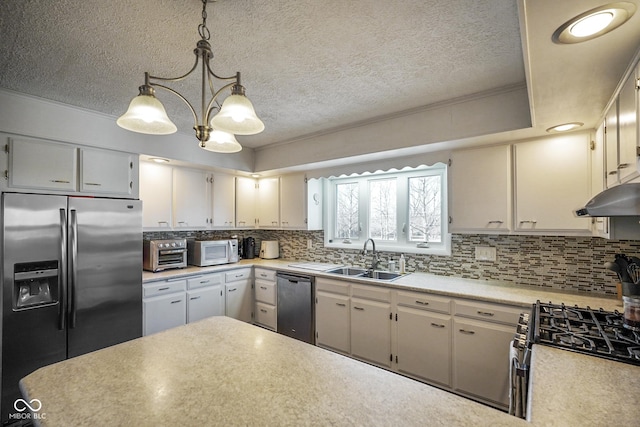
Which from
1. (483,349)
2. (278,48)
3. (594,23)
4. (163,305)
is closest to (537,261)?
(483,349)

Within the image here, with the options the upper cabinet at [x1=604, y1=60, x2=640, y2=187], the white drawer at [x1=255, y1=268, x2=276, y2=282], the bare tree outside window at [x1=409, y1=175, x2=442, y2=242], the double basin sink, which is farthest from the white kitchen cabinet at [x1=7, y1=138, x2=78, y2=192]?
the upper cabinet at [x1=604, y1=60, x2=640, y2=187]

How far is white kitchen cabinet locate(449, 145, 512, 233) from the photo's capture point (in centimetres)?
241

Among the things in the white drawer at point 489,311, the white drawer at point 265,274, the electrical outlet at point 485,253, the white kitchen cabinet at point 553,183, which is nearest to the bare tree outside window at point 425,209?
the electrical outlet at point 485,253

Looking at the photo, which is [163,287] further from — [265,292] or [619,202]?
[619,202]

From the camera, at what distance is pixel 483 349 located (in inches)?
85.7

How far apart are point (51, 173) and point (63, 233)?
51cm

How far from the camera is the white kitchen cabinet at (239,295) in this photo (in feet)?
11.7

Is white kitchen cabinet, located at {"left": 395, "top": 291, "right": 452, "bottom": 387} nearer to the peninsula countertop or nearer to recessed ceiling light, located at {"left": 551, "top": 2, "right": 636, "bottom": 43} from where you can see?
the peninsula countertop

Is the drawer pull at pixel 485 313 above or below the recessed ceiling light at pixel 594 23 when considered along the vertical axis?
below

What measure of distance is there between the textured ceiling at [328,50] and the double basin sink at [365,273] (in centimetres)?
161

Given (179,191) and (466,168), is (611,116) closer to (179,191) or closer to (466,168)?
(466,168)

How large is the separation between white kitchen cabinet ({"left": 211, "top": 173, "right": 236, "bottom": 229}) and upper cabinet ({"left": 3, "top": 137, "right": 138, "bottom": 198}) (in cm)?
102

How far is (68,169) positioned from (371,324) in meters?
2.96

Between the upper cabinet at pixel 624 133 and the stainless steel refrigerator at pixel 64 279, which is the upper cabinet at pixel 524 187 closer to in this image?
the upper cabinet at pixel 624 133
